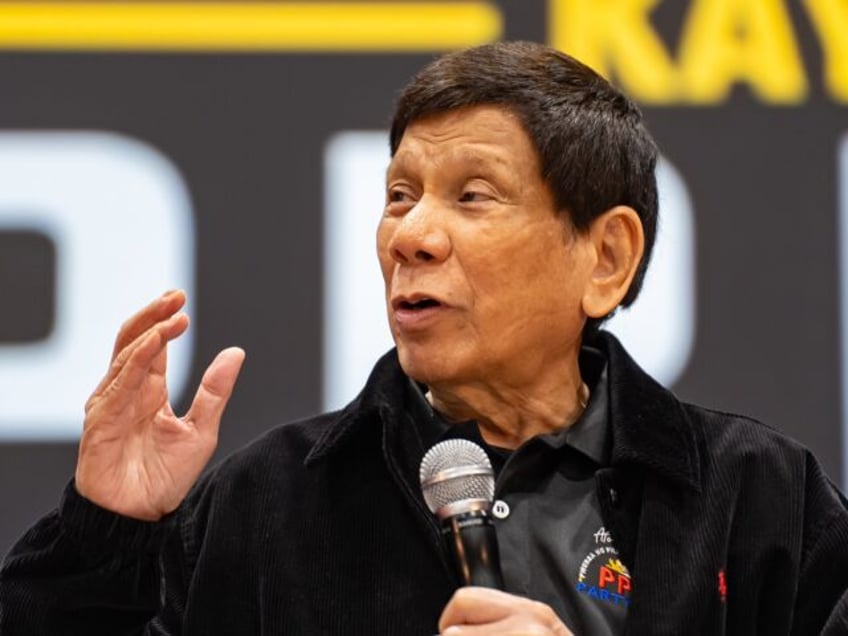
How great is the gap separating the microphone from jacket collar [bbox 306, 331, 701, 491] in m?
0.33

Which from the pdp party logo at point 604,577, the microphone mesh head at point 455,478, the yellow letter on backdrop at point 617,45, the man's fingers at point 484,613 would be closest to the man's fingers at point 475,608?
the man's fingers at point 484,613

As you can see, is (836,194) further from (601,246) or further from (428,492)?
(428,492)

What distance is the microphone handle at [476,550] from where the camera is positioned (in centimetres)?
176

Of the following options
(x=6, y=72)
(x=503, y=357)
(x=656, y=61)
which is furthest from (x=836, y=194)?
(x=6, y=72)

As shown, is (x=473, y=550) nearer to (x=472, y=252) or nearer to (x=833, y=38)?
(x=472, y=252)

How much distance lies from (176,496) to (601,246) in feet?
2.22

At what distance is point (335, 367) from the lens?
3.30 m

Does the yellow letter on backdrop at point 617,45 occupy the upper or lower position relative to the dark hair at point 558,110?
upper

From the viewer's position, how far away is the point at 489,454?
2.23 metres

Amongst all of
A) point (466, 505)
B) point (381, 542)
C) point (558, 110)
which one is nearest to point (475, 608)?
point (466, 505)

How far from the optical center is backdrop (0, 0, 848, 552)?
3311 mm

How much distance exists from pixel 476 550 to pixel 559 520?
16.8 inches

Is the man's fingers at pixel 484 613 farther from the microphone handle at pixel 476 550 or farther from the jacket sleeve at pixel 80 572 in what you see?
the jacket sleeve at pixel 80 572

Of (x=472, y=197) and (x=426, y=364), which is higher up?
(x=472, y=197)
